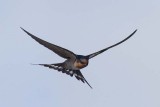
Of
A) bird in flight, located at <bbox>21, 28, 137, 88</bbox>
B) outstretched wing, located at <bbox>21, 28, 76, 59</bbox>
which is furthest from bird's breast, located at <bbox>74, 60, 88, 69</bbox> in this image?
outstretched wing, located at <bbox>21, 28, 76, 59</bbox>

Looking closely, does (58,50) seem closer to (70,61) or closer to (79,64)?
(70,61)

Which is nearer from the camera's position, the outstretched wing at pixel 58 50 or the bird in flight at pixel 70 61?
the outstretched wing at pixel 58 50

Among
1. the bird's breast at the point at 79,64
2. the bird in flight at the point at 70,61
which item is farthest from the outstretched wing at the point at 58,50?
the bird's breast at the point at 79,64

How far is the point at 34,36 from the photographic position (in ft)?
54.8

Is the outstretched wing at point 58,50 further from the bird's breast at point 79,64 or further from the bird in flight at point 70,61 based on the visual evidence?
the bird's breast at point 79,64

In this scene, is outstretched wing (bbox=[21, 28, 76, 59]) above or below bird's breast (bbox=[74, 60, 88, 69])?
above

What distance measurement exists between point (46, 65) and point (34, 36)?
2716mm

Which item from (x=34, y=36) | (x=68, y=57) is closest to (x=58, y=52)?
(x=68, y=57)

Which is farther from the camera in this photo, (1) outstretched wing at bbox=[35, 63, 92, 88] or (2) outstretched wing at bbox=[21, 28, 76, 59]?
(1) outstretched wing at bbox=[35, 63, 92, 88]

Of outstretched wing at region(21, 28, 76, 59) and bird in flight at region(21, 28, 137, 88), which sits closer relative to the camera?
outstretched wing at region(21, 28, 76, 59)

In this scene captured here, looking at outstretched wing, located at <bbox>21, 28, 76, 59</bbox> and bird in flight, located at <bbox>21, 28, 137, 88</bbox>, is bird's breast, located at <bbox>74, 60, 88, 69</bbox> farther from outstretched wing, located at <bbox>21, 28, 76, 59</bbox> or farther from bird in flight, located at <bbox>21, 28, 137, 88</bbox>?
outstretched wing, located at <bbox>21, 28, 76, 59</bbox>

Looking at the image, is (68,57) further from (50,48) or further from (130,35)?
(130,35)

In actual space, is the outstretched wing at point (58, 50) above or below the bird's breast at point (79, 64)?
above

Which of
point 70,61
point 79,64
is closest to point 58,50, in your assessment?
point 70,61
